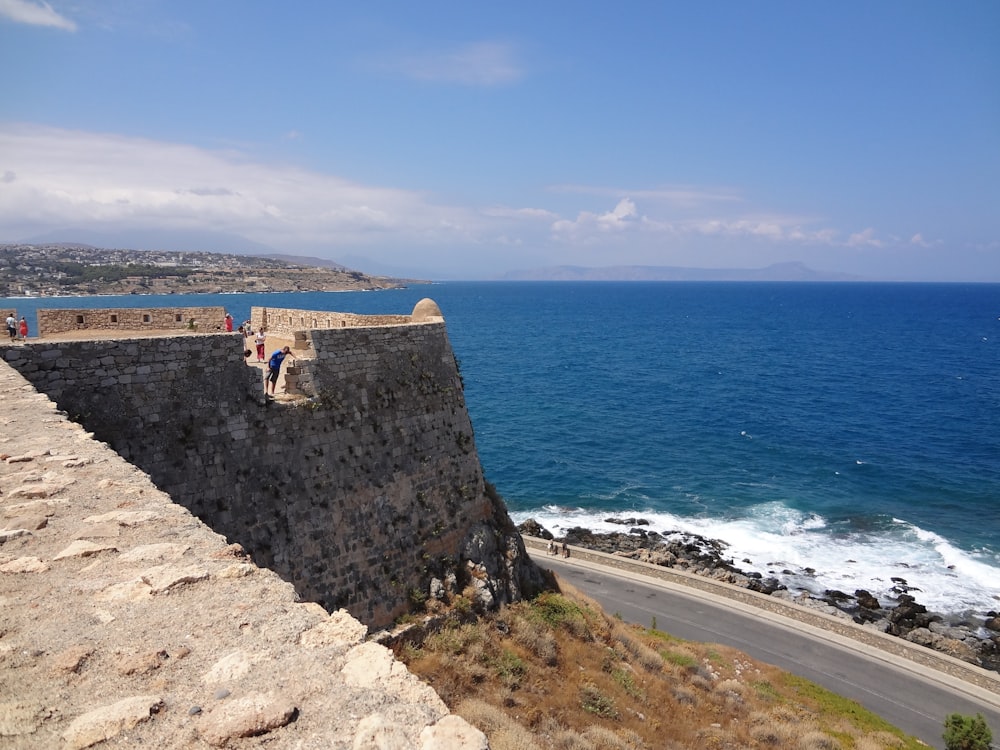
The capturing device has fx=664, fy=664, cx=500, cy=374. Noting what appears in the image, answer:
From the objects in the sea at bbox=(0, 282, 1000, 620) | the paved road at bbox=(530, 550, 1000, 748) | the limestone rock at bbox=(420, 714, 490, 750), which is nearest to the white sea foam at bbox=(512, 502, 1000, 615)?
the sea at bbox=(0, 282, 1000, 620)

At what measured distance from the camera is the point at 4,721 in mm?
3295

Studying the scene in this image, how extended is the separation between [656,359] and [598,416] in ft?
122

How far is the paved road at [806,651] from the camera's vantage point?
922 inches

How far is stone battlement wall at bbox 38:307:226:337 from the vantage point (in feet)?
51.6

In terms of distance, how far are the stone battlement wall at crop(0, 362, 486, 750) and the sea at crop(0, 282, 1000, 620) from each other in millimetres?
35229

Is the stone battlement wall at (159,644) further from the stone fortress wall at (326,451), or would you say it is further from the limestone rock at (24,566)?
the stone fortress wall at (326,451)

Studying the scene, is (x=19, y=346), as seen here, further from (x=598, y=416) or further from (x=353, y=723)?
(x=598, y=416)

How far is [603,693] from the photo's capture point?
1523cm

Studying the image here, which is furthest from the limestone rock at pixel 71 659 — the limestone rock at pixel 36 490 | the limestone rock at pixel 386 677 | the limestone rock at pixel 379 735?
the limestone rock at pixel 36 490

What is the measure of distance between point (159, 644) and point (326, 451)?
→ 31.9ft

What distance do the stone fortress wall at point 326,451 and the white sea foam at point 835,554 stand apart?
76.3 ft

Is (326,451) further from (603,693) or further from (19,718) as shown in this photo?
(19,718)

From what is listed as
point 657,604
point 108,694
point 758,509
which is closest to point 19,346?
point 108,694

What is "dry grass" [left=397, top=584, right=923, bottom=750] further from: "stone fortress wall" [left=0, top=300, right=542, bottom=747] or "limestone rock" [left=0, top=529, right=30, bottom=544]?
"limestone rock" [left=0, top=529, right=30, bottom=544]
